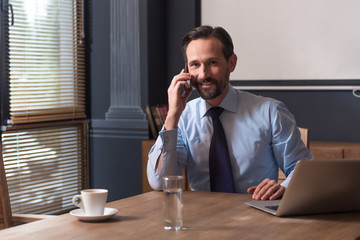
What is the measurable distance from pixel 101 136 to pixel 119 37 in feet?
2.59

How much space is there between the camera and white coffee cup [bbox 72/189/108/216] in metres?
1.60

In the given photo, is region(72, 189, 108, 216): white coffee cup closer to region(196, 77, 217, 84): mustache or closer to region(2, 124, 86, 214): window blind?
region(196, 77, 217, 84): mustache

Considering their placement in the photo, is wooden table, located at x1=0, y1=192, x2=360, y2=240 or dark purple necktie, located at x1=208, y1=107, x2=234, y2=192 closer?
wooden table, located at x1=0, y1=192, x2=360, y2=240

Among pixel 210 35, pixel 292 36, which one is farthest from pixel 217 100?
pixel 292 36

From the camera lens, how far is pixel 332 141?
12.7 ft

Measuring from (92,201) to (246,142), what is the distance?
3.14 feet

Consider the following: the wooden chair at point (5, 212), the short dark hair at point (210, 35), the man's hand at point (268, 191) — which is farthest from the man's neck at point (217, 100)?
the wooden chair at point (5, 212)

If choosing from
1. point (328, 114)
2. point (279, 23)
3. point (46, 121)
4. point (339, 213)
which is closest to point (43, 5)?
point (46, 121)

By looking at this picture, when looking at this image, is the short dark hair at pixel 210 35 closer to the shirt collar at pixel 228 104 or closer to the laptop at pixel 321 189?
the shirt collar at pixel 228 104

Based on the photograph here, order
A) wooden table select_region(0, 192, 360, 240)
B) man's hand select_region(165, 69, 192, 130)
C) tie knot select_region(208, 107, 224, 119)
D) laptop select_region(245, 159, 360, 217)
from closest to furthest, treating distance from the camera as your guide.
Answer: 1. wooden table select_region(0, 192, 360, 240)
2. laptop select_region(245, 159, 360, 217)
3. man's hand select_region(165, 69, 192, 130)
4. tie knot select_region(208, 107, 224, 119)

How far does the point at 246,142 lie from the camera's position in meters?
2.39

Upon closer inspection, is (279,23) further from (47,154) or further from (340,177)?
(340,177)

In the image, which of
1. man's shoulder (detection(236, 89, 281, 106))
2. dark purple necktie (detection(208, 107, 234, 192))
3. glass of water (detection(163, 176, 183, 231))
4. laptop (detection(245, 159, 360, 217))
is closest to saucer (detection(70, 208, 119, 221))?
glass of water (detection(163, 176, 183, 231))

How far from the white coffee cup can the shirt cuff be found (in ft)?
2.11
